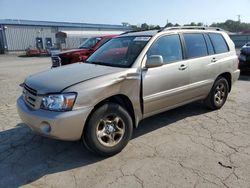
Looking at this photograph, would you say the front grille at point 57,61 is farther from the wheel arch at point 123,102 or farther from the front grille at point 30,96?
the wheel arch at point 123,102

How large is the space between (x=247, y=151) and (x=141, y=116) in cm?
164

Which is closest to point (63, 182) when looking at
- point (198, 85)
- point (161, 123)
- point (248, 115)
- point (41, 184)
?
point (41, 184)

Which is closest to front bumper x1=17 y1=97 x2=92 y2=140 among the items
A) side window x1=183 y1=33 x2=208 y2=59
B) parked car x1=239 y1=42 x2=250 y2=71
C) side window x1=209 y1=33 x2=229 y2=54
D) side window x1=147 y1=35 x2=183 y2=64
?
side window x1=147 y1=35 x2=183 y2=64

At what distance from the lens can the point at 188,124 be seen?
4891 millimetres

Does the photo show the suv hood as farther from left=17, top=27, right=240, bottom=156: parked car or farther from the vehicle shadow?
the vehicle shadow

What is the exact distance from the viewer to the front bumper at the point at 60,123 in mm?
3184

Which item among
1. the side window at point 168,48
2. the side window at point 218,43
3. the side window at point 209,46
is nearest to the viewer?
the side window at point 168,48

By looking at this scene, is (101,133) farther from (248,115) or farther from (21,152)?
(248,115)

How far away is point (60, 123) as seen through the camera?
125 inches

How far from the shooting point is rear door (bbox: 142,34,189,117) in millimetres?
4070

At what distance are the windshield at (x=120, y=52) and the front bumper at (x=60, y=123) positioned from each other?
47.5 inches

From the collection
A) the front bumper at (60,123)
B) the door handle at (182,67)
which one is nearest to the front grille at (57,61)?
the door handle at (182,67)

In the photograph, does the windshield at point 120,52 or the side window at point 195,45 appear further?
the side window at point 195,45

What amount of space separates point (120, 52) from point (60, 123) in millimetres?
1872
